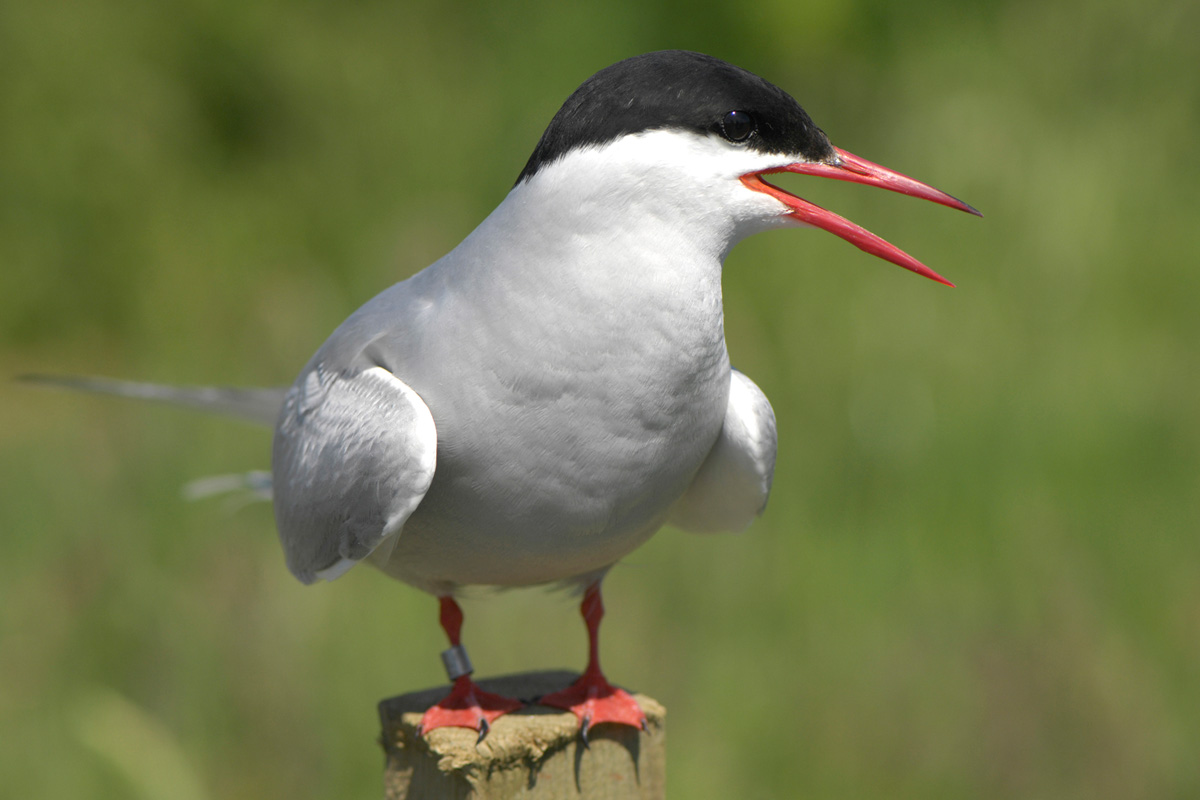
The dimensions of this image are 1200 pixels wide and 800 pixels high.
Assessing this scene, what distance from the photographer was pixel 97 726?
2.94m

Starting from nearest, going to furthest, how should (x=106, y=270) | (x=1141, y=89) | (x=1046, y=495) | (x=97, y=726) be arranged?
1. (x=97, y=726)
2. (x=1046, y=495)
3. (x=1141, y=89)
4. (x=106, y=270)

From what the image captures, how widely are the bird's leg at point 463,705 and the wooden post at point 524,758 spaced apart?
0.02 m

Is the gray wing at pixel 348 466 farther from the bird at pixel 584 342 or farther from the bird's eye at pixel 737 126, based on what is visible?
the bird's eye at pixel 737 126

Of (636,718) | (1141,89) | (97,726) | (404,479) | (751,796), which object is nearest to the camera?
(404,479)

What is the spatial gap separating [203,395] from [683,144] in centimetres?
139

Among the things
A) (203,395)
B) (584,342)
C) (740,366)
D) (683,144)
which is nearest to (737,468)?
(584,342)

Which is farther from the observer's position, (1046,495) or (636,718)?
(1046,495)

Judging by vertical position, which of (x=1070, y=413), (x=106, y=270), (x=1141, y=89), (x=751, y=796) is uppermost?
(x=1141, y=89)

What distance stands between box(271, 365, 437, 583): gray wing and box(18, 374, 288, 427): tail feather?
0.45m

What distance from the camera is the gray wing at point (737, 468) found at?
1.98 m

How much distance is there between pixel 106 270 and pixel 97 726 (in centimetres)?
466

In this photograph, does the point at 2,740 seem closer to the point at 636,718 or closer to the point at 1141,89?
the point at 636,718

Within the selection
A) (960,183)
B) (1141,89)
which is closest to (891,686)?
(960,183)

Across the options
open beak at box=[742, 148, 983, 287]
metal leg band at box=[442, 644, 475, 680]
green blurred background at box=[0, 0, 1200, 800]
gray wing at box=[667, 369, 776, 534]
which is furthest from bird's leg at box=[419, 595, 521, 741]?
open beak at box=[742, 148, 983, 287]
